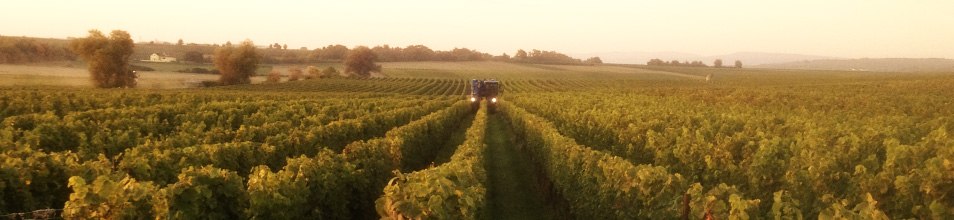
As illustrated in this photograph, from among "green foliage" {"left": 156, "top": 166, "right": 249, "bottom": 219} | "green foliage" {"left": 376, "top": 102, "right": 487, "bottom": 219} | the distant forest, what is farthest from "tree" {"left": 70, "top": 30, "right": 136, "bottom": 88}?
"green foliage" {"left": 376, "top": 102, "right": 487, "bottom": 219}

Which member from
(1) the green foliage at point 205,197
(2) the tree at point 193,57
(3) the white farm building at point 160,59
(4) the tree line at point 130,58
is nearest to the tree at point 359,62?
(4) the tree line at point 130,58

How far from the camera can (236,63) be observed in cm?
8012

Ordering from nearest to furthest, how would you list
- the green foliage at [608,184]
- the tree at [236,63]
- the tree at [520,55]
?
the green foliage at [608,184] → the tree at [236,63] → the tree at [520,55]

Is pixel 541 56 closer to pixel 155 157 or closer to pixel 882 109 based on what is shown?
pixel 882 109

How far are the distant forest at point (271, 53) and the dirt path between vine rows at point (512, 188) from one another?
274ft

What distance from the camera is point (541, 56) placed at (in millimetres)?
180000

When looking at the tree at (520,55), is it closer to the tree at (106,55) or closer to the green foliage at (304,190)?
the tree at (106,55)

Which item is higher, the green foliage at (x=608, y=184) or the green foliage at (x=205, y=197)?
the green foliage at (x=205, y=197)

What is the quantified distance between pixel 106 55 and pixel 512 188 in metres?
64.9

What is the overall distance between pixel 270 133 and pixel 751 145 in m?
12.2

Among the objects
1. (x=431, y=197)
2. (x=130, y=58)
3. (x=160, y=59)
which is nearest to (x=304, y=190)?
(x=431, y=197)

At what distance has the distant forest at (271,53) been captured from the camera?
8281cm

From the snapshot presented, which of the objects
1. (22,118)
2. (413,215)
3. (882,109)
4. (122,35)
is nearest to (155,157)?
(413,215)

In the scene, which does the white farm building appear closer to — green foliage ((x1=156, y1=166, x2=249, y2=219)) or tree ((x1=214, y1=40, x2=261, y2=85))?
tree ((x1=214, y1=40, x2=261, y2=85))
